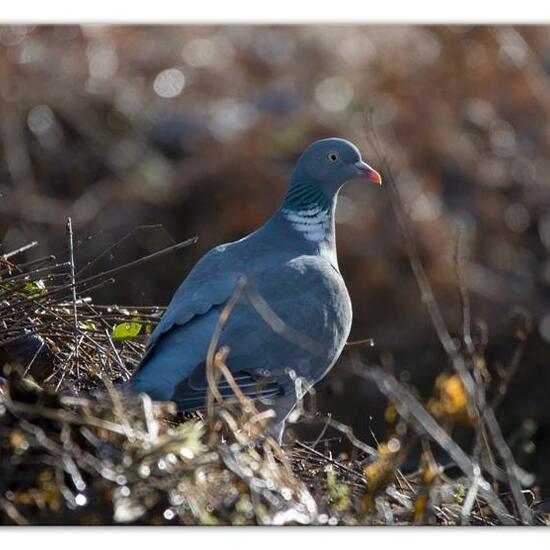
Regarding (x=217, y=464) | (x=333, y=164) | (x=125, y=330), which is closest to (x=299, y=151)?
(x=333, y=164)

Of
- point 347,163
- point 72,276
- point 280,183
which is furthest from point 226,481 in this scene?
point 280,183

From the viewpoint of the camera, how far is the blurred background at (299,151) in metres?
7.04

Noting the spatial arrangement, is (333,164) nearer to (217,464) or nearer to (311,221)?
(311,221)

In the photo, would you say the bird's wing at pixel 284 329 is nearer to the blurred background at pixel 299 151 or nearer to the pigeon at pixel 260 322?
the pigeon at pixel 260 322

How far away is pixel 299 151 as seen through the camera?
769 cm

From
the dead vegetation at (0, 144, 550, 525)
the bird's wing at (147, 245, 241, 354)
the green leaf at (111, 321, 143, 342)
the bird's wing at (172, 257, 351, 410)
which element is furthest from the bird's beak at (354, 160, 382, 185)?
the dead vegetation at (0, 144, 550, 525)

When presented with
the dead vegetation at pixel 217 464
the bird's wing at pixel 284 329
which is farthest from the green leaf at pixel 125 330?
the dead vegetation at pixel 217 464

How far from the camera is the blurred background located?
23.1ft

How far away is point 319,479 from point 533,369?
3417 mm

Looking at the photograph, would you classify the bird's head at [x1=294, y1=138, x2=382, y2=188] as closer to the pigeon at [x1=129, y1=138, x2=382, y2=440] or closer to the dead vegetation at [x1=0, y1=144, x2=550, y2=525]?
the pigeon at [x1=129, y1=138, x2=382, y2=440]

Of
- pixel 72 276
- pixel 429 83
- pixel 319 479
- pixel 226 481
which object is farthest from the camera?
pixel 429 83

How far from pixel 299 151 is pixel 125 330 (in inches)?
145

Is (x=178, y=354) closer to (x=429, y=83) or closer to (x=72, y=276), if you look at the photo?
(x=72, y=276)

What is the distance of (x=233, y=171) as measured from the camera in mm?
7797
